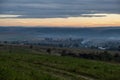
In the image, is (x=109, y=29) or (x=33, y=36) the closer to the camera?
(x=33, y=36)

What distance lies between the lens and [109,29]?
18450cm

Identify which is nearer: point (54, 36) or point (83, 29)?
point (54, 36)

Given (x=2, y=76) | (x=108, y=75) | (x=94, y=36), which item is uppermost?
(x=2, y=76)

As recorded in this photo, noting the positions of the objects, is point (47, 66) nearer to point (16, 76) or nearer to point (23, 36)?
point (16, 76)

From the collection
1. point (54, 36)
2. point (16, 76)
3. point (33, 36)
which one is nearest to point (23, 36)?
point (33, 36)

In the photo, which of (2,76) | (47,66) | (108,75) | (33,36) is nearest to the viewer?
(2,76)

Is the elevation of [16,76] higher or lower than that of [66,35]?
higher

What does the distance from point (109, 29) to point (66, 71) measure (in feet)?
518

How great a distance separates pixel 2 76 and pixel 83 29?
574ft

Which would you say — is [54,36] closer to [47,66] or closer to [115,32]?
[115,32]

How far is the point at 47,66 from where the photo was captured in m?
29.7

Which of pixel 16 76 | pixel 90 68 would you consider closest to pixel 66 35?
pixel 90 68

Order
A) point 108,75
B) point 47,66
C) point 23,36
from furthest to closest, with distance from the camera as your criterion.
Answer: point 23,36, point 47,66, point 108,75

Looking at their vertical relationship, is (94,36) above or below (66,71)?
below
